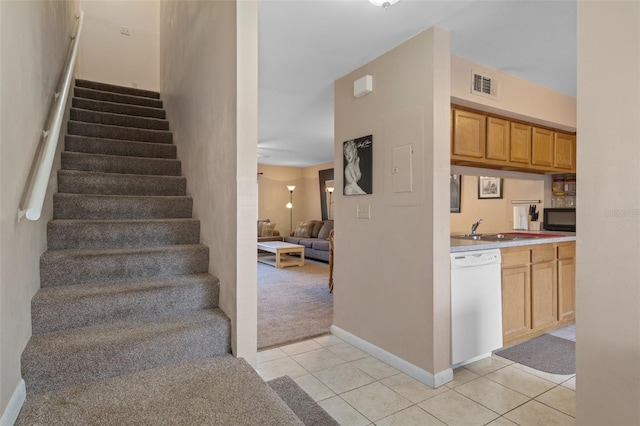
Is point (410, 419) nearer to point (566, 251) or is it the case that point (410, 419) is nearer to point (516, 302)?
point (516, 302)

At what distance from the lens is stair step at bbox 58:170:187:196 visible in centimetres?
252

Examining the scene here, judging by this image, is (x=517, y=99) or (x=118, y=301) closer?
(x=118, y=301)

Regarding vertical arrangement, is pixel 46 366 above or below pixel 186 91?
below

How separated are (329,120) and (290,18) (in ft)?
8.28

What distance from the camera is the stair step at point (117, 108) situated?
136 inches

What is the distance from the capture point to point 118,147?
3041 millimetres

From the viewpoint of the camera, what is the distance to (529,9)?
208 centimetres

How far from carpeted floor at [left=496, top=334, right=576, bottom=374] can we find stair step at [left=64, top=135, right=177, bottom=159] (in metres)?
3.49

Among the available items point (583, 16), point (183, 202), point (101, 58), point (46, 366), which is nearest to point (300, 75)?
point (183, 202)

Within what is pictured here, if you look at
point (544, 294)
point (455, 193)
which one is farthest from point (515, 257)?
point (455, 193)

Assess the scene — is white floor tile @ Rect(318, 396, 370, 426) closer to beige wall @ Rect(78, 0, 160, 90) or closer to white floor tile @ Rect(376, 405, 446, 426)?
white floor tile @ Rect(376, 405, 446, 426)

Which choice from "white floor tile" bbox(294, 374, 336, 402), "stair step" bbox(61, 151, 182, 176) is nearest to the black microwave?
"white floor tile" bbox(294, 374, 336, 402)

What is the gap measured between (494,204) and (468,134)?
1.86m

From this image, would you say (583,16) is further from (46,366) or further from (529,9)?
(46,366)
